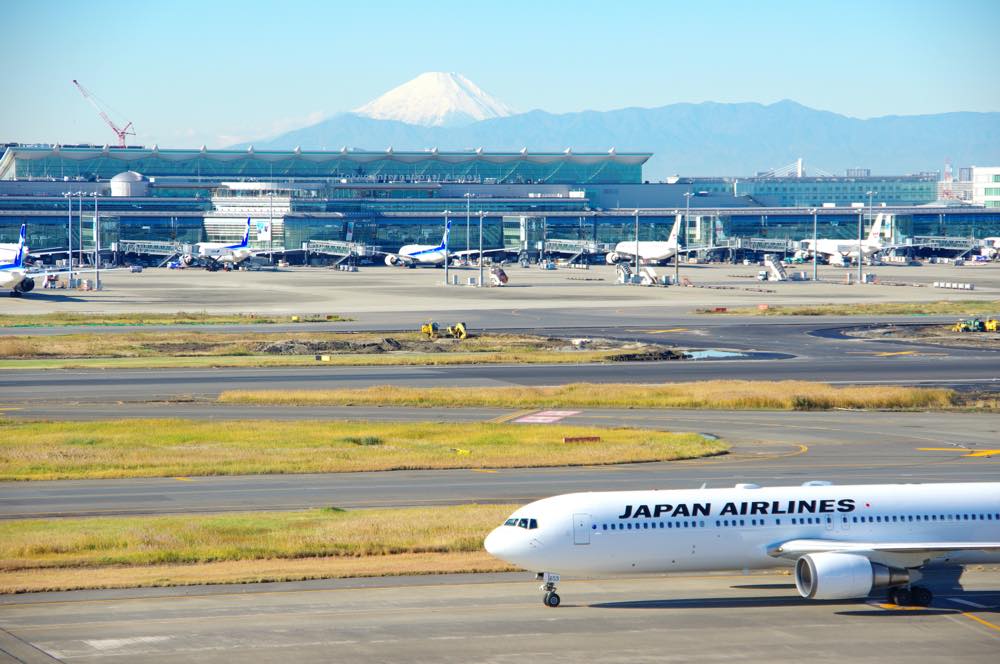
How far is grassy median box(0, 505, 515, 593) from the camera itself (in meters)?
47.1

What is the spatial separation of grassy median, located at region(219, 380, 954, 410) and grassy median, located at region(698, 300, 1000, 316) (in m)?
69.3

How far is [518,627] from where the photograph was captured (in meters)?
40.2

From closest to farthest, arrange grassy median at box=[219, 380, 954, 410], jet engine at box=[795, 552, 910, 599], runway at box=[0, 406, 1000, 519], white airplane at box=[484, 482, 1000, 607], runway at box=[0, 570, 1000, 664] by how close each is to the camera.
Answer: runway at box=[0, 570, 1000, 664] < jet engine at box=[795, 552, 910, 599] < white airplane at box=[484, 482, 1000, 607] < runway at box=[0, 406, 1000, 519] < grassy median at box=[219, 380, 954, 410]

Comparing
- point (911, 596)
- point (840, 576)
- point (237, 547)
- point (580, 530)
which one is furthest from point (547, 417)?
point (840, 576)

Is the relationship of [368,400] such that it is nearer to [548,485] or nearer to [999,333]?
[548,485]

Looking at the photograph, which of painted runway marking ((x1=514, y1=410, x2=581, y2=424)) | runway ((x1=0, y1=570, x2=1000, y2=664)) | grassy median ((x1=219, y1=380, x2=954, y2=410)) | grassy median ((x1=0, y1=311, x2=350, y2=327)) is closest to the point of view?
runway ((x1=0, y1=570, x2=1000, y2=664))

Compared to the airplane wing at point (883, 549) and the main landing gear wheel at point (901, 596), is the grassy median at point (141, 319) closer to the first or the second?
the airplane wing at point (883, 549)

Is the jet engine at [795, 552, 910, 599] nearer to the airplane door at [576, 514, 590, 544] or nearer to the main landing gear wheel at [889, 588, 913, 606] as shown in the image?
the main landing gear wheel at [889, 588, 913, 606]

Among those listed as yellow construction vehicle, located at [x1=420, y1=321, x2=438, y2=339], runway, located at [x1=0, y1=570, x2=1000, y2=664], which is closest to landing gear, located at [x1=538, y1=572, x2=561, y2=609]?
runway, located at [x1=0, y1=570, x2=1000, y2=664]

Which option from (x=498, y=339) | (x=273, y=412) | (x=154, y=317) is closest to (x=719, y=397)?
(x=273, y=412)

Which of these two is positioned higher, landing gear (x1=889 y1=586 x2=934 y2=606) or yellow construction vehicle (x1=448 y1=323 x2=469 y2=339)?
yellow construction vehicle (x1=448 y1=323 x2=469 y2=339)

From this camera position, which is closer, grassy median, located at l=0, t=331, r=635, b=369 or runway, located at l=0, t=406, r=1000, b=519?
runway, located at l=0, t=406, r=1000, b=519

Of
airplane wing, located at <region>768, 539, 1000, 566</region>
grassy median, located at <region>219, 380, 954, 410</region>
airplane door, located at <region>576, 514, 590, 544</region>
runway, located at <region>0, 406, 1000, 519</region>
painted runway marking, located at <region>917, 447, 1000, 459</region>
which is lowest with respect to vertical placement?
runway, located at <region>0, 406, 1000, 519</region>

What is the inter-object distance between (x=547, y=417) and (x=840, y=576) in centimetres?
4622
